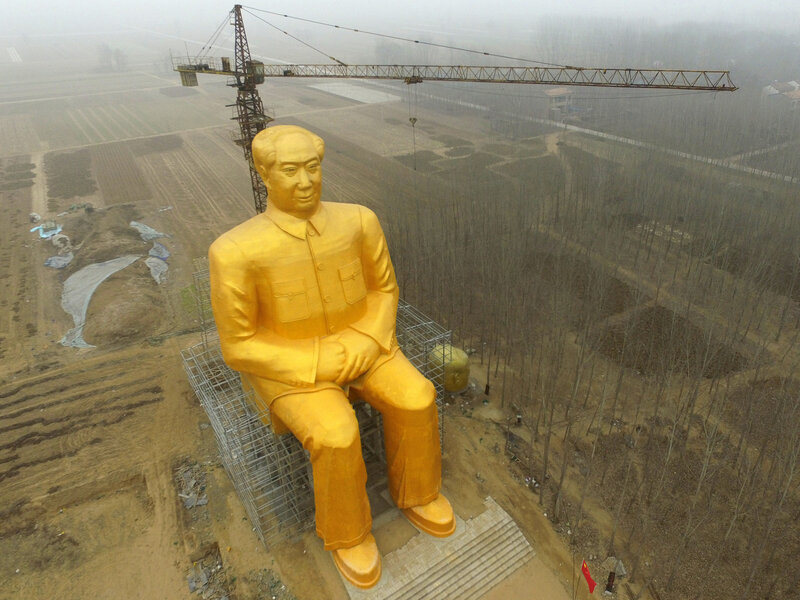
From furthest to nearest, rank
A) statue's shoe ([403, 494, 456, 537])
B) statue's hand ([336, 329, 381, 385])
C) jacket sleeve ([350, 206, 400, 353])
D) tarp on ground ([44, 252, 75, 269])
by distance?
1. tarp on ground ([44, 252, 75, 269])
2. statue's shoe ([403, 494, 456, 537])
3. jacket sleeve ([350, 206, 400, 353])
4. statue's hand ([336, 329, 381, 385])

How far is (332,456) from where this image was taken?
7.57m

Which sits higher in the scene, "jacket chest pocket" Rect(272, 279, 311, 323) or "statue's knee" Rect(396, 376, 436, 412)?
"jacket chest pocket" Rect(272, 279, 311, 323)

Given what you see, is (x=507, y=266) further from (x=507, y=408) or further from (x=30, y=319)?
(x=30, y=319)

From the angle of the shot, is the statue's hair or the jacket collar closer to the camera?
the statue's hair

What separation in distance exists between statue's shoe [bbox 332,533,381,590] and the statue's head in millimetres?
5426

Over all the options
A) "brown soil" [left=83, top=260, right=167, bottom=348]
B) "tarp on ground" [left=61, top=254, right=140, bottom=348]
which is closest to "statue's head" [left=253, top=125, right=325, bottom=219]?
"brown soil" [left=83, top=260, right=167, bottom=348]

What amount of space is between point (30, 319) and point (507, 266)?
15.0 meters

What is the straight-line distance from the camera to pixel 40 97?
56.4 meters

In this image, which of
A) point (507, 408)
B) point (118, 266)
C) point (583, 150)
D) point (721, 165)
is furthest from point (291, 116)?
point (507, 408)

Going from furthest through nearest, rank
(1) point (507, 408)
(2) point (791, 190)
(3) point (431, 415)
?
(2) point (791, 190), (1) point (507, 408), (3) point (431, 415)

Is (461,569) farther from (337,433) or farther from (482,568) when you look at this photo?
A: (337,433)

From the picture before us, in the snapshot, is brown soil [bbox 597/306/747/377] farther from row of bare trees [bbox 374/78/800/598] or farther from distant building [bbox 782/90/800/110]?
distant building [bbox 782/90/800/110]

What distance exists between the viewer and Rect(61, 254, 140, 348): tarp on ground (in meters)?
15.6

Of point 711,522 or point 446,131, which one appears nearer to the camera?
point 711,522
